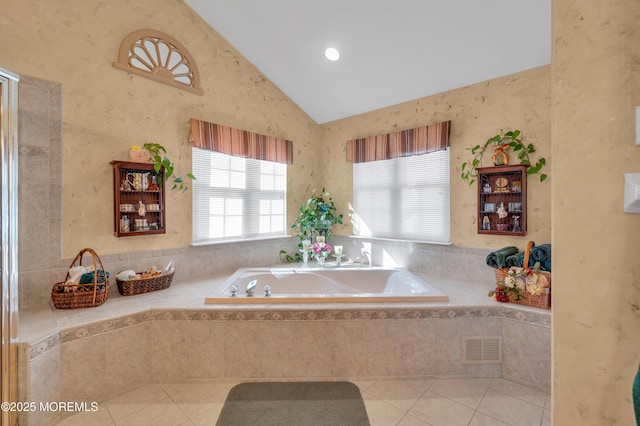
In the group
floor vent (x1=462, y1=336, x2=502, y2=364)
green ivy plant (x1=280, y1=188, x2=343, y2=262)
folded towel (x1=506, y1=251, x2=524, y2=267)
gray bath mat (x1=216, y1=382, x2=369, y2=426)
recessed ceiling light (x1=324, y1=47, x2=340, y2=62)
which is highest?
recessed ceiling light (x1=324, y1=47, x2=340, y2=62)

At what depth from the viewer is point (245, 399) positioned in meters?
1.82

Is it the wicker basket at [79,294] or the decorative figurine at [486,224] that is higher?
→ the decorative figurine at [486,224]

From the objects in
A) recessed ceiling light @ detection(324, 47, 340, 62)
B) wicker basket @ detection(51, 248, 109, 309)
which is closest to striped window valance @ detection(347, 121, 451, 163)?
recessed ceiling light @ detection(324, 47, 340, 62)

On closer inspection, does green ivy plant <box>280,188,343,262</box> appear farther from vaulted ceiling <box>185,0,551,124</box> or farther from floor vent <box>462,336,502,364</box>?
floor vent <box>462,336,502,364</box>

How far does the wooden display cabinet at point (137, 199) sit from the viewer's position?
93.7 inches

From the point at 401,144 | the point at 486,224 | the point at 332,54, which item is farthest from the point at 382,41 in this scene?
the point at 486,224

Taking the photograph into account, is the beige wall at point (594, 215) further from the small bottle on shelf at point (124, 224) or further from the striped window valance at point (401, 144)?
the small bottle on shelf at point (124, 224)

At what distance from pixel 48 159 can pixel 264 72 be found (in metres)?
2.26

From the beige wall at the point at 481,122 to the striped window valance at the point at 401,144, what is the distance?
10 centimetres

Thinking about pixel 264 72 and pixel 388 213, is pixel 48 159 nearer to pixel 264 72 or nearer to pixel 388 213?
pixel 264 72

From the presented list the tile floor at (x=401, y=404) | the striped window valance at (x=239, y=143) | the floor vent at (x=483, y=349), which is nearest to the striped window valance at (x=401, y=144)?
the striped window valance at (x=239, y=143)

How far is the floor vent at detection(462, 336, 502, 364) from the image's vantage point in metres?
2.03

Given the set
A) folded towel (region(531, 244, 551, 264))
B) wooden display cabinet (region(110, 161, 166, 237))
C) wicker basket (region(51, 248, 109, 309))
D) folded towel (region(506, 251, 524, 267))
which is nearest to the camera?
wicker basket (region(51, 248, 109, 309))

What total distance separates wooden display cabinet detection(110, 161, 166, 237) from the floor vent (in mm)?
2652
